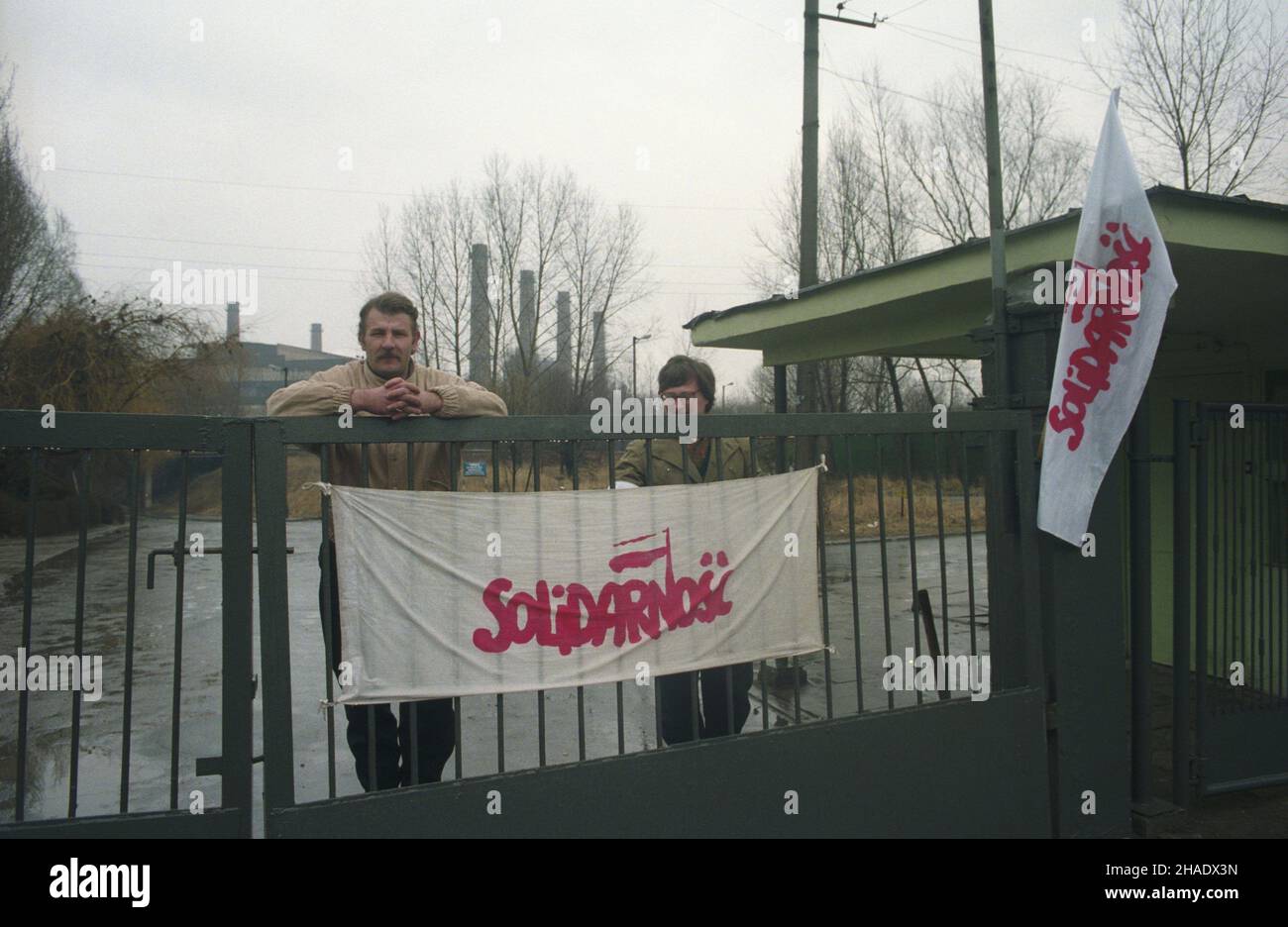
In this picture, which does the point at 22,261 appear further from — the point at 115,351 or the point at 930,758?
the point at 930,758

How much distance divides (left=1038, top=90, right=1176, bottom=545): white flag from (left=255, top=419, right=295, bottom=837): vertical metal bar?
297cm

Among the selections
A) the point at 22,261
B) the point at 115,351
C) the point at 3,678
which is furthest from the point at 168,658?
the point at 22,261

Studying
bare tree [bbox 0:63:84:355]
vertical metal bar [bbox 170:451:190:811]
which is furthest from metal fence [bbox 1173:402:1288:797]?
bare tree [bbox 0:63:84:355]

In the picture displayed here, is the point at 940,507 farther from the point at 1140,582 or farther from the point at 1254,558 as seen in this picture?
the point at 1254,558

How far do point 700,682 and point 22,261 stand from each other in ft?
84.3

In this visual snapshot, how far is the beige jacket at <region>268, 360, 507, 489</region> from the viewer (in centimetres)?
294

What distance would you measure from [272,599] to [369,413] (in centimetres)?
58

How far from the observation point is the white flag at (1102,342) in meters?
3.93

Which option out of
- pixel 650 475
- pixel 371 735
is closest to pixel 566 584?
pixel 650 475

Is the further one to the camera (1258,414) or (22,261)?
(22,261)

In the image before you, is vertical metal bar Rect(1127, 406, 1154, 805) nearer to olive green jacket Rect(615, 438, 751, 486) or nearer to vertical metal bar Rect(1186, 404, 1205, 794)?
vertical metal bar Rect(1186, 404, 1205, 794)

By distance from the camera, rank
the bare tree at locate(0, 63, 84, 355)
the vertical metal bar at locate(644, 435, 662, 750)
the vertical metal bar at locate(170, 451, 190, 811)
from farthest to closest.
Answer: the bare tree at locate(0, 63, 84, 355) < the vertical metal bar at locate(644, 435, 662, 750) < the vertical metal bar at locate(170, 451, 190, 811)

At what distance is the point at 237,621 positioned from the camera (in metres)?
2.59
